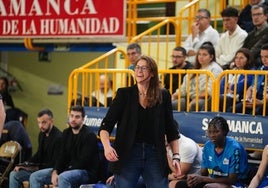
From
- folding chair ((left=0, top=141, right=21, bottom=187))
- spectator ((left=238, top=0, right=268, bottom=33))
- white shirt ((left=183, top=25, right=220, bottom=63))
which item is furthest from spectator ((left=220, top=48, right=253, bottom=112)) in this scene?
folding chair ((left=0, top=141, right=21, bottom=187))

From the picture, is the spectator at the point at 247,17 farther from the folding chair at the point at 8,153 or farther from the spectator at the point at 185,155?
the folding chair at the point at 8,153

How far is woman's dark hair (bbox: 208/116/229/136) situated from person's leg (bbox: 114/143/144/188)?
5.36ft

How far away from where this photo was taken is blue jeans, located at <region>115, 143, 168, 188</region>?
17.8 feet

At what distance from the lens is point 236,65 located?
7.92m

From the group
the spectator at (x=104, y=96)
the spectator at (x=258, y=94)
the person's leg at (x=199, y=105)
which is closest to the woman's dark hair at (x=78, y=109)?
the spectator at (x=104, y=96)

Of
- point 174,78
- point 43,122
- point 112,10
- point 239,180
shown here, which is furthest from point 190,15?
point 239,180

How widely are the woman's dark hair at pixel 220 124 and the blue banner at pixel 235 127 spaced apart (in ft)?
1.35

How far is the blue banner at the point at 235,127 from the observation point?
717 cm

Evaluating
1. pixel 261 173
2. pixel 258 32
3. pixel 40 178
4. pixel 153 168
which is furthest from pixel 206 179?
pixel 258 32

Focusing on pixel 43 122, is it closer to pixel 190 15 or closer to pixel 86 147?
pixel 86 147

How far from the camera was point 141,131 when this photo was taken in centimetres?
544

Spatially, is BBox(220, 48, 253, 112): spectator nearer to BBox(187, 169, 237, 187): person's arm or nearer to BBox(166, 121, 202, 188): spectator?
BBox(166, 121, 202, 188): spectator

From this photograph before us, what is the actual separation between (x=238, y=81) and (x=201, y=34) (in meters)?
2.13

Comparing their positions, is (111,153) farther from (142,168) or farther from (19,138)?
(19,138)
